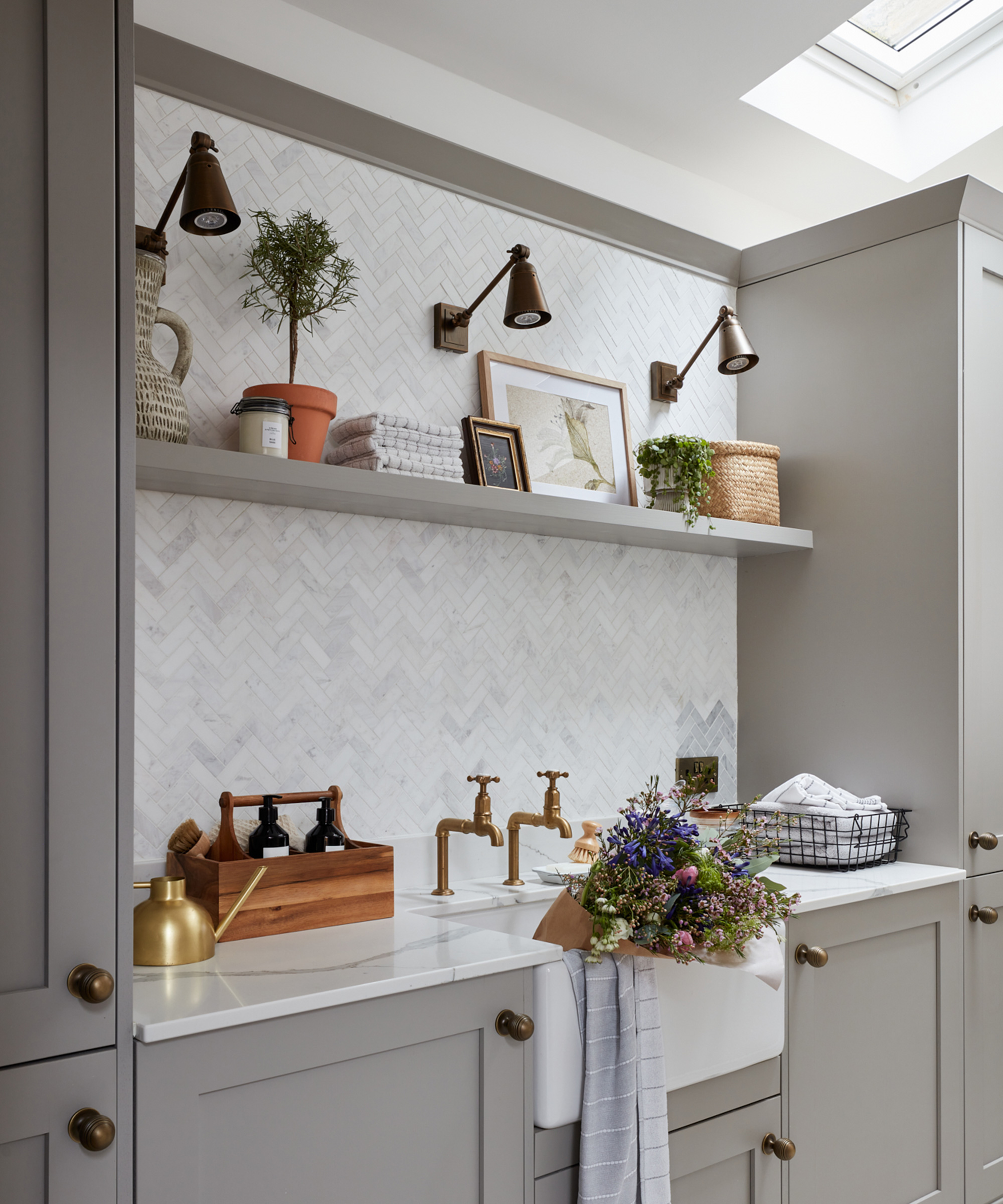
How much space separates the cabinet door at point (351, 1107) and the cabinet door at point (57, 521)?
5.3 inches

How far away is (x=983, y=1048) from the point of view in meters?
2.36

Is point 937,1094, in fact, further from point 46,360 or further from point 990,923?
point 46,360

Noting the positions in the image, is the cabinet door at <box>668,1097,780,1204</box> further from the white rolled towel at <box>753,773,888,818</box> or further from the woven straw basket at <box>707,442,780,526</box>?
the woven straw basket at <box>707,442,780,526</box>

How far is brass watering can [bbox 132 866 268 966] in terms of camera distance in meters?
1.40

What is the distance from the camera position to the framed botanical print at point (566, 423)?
7.60 ft

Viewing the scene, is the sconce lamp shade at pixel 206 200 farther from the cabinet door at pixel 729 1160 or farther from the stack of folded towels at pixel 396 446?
the cabinet door at pixel 729 1160

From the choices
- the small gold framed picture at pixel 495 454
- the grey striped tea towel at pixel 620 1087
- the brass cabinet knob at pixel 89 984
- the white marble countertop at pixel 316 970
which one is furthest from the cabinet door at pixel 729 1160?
the small gold framed picture at pixel 495 454

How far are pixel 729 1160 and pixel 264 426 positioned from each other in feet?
4.93

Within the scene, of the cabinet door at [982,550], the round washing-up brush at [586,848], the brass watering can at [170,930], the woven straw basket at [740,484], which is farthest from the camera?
the woven straw basket at [740,484]

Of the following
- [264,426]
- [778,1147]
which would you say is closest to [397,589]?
[264,426]

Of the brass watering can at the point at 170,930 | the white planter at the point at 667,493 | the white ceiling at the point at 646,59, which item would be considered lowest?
the brass watering can at the point at 170,930

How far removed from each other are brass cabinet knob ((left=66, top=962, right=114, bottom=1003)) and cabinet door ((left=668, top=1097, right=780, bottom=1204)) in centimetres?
98

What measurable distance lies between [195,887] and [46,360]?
0.85 meters

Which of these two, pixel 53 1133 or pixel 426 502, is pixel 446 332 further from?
pixel 53 1133
